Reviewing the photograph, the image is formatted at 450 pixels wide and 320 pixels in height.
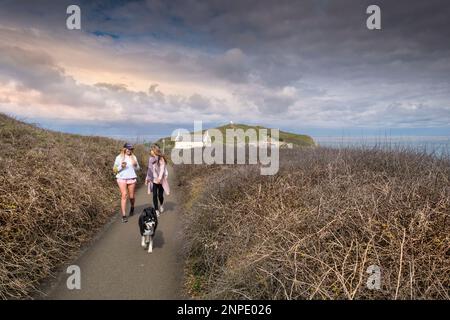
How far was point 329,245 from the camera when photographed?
4.27 meters

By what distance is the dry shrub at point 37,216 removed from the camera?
5.45 metres

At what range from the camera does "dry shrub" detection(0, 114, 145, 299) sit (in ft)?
17.9

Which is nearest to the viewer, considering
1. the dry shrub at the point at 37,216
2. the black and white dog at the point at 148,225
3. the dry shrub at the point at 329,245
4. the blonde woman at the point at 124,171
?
the dry shrub at the point at 329,245

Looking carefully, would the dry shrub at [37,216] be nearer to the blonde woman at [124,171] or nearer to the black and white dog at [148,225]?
the blonde woman at [124,171]

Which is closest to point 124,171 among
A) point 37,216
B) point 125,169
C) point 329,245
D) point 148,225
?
point 125,169

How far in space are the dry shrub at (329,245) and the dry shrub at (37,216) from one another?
9.49 ft

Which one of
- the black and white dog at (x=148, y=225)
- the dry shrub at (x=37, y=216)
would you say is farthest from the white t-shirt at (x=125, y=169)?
the black and white dog at (x=148, y=225)

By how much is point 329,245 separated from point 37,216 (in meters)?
6.11

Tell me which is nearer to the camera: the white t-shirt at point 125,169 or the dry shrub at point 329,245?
the dry shrub at point 329,245

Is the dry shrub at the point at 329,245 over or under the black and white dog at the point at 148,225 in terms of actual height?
over

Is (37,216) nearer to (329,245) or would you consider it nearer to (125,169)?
(125,169)
